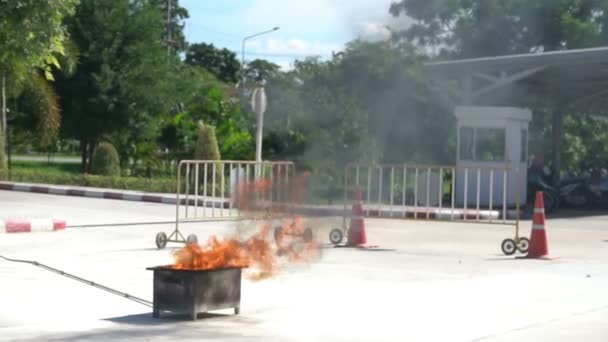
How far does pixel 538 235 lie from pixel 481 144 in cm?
1338

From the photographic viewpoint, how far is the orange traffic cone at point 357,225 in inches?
647

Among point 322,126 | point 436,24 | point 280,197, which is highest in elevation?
point 436,24

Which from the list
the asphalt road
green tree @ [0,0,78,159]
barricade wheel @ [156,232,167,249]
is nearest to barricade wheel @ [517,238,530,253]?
the asphalt road

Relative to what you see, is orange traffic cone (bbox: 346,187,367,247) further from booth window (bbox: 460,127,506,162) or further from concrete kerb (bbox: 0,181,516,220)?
booth window (bbox: 460,127,506,162)

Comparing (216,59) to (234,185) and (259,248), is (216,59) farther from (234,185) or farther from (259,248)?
(259,248)

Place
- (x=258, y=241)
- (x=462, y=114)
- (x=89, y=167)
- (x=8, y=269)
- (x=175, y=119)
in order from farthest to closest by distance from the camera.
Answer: (x=175, y=119), (x=89, y=167), (x=462, y=114), (x=8, y=269), (x=258, y=241)

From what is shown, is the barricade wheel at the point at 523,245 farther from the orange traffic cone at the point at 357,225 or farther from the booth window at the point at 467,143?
the booth window at the point at 467,143

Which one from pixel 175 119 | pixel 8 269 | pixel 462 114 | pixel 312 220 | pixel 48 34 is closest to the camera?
pixel 8 269

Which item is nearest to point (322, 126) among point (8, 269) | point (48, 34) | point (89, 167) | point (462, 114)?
point (462, 114)

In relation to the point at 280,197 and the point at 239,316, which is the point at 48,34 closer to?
the point at 280,197

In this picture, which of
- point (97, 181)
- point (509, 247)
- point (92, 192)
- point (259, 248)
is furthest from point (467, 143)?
point (259, 248)

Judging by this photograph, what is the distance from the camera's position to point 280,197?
606 inches

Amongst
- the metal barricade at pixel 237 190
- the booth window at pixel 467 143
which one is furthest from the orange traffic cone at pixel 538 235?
the booth window at pixel 467 143

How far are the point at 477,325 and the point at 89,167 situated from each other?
27.4 metres
